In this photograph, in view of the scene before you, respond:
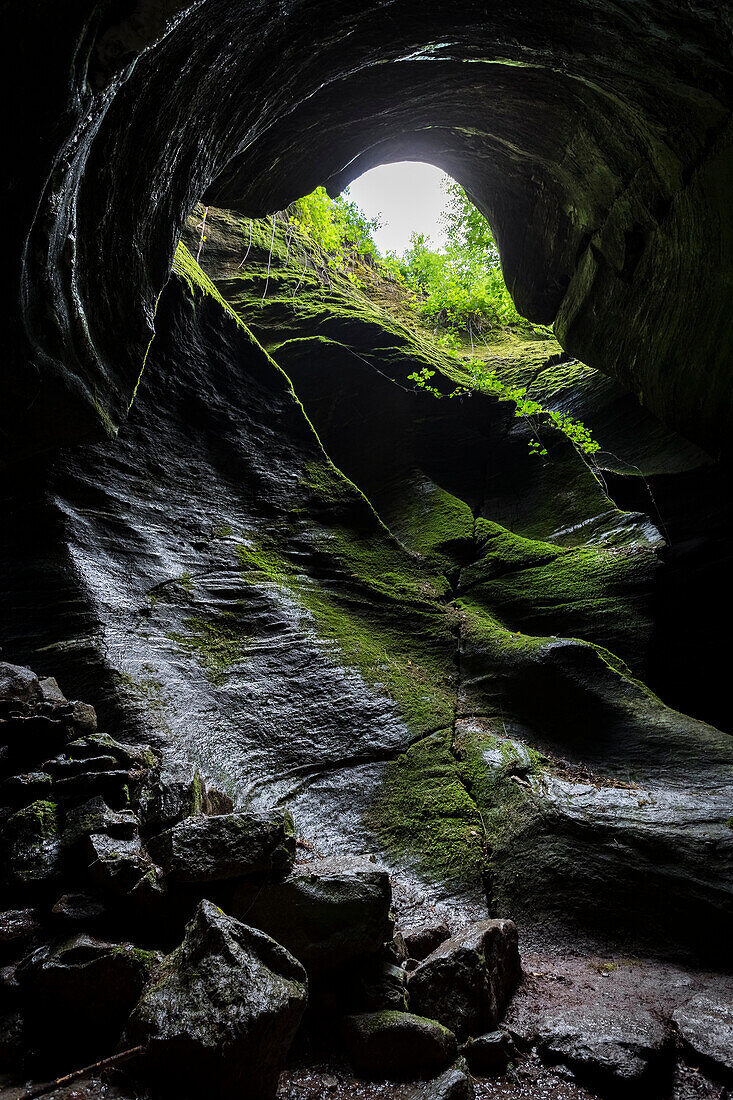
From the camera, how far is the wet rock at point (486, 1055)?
2.87 metres

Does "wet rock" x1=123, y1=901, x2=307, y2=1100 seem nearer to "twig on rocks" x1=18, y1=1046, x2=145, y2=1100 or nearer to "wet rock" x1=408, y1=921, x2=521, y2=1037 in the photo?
"twig on rocks" x1=18, y1=1046, x2=145, y2=1100

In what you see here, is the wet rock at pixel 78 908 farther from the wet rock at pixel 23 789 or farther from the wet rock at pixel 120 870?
the wet rock at pixel 23 789

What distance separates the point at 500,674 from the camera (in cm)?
730

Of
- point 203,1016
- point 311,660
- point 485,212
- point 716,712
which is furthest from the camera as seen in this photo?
point 485,212

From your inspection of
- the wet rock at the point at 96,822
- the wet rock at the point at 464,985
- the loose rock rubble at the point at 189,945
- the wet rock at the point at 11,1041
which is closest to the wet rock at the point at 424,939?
the loose rock rubble at the point at 189,945

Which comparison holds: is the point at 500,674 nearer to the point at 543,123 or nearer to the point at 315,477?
the point at 315,477

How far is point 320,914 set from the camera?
10.3 feet

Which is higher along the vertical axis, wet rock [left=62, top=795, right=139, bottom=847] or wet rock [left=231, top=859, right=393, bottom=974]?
wet rock [left=62, top=795, right=139, bottom=847]

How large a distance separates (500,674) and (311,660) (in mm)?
2579

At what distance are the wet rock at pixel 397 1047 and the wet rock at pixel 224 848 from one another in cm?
88

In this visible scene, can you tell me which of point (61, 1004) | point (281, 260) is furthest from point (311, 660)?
point (281, 260)

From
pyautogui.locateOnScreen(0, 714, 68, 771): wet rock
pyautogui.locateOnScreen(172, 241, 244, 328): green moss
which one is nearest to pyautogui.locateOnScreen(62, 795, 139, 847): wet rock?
pyautogui.locateOnScreen(0, 714, 68, 771): wet rock

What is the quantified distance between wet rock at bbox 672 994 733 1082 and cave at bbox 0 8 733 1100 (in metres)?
0.02

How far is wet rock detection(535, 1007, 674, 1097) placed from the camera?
9.27 ft
